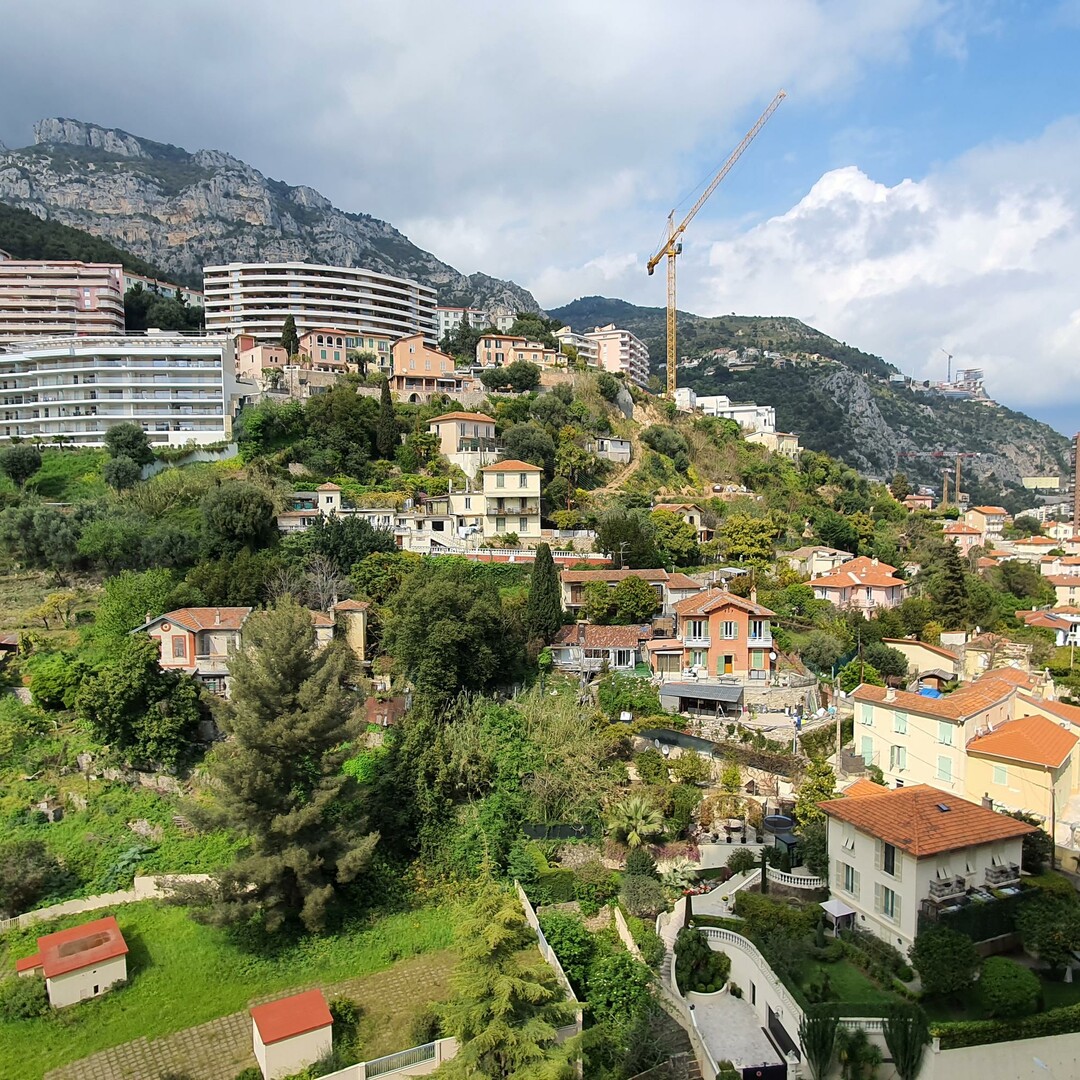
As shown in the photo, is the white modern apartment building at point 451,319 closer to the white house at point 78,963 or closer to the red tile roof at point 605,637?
the red tile roof at point 605,637

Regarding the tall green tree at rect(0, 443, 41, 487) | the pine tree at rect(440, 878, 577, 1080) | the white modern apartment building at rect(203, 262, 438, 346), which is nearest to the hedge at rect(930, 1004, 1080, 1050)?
the pine tree at rect(440, 878, 577, 1080)

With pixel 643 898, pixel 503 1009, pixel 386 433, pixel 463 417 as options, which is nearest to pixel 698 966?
pixel 643 898

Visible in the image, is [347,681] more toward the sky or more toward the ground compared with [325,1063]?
more toward the sky

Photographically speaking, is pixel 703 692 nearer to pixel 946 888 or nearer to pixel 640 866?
pixel 640 866

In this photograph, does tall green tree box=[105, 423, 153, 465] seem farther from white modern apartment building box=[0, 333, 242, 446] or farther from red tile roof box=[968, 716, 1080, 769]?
red tile roof box=[968, 716, 1080, 769]

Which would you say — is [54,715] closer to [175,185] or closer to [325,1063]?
[325,1063]

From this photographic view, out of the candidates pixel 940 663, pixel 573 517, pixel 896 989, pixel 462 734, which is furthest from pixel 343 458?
pixel 896 989

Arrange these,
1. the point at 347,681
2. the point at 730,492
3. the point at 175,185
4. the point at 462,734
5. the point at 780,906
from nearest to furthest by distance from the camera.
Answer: the point at 780,906 < the point at 462,734 < the point at 347,681 < the point at 730,492 < the point at 175,185
